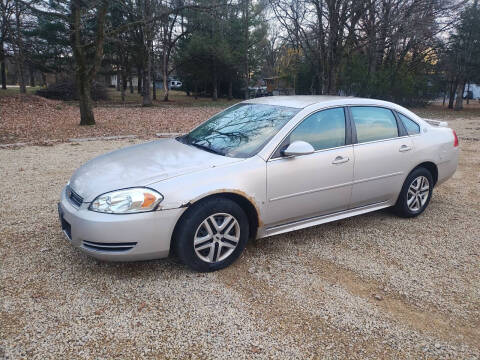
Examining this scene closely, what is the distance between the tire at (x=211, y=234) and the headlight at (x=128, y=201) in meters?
0.30

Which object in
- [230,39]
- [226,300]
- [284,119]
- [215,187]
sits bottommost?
[226,300]

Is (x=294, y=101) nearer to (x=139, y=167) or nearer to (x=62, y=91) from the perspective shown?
(x=139, y=167)

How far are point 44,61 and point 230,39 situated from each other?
15132 mm

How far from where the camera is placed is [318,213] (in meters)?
3.93

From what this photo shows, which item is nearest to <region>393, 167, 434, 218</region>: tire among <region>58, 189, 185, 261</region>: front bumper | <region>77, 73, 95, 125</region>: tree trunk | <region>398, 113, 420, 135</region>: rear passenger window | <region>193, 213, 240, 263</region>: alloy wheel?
<region>398, 113, 420, 135</region>: rear passenger window

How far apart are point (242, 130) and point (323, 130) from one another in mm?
835

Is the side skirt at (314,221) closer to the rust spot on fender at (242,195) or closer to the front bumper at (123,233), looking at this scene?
the rust spot on fender at (242,195)

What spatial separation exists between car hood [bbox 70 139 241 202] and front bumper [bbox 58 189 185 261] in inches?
8.8

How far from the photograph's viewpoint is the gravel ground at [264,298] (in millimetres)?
2523

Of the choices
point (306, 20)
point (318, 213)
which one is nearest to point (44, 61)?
point (306, 20)

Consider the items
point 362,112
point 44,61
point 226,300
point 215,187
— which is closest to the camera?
point 226,300

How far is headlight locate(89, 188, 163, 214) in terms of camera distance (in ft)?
9.91

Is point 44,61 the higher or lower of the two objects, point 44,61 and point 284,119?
the higher

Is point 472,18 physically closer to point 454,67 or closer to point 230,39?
point 454,67
